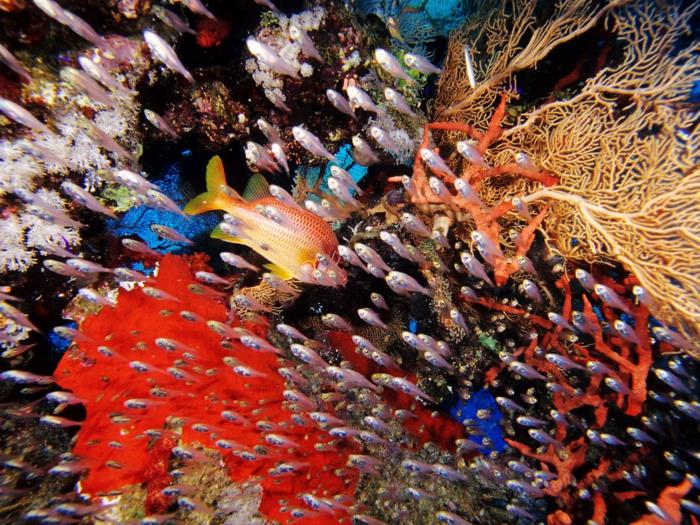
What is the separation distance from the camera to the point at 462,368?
16.3 ft

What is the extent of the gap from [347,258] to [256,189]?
1272 millimetres

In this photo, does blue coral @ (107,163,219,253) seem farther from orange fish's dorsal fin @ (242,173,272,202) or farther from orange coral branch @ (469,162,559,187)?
orange coral branch @ (469,162,559,187)

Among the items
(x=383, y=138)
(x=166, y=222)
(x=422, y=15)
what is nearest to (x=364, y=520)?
(x=383, y=138)

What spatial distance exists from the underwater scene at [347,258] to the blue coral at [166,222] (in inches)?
3.7

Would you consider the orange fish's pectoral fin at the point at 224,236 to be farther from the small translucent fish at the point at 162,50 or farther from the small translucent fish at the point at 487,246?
the small translucent fish at the point at 487,246

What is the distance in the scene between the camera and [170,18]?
3.62 m

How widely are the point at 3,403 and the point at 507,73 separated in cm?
722

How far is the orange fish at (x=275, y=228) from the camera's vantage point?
12.7ft

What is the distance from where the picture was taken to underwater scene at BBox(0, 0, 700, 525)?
366 cm

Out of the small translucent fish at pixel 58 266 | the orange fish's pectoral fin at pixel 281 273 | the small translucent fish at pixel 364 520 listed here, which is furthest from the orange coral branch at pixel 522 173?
the small translucent fish at pixel 58 266

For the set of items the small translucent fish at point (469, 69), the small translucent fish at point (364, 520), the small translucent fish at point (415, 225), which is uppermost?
the small translucent fish at point (469, 69)

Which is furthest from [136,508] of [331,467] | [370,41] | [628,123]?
[628,123]

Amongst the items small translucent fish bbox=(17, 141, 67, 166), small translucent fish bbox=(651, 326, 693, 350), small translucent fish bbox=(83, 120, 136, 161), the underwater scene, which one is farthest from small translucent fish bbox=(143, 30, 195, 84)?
small translucent fish bbox=(651, 326, 693, 350)

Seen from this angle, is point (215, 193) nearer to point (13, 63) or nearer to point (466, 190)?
point (13, 63)
